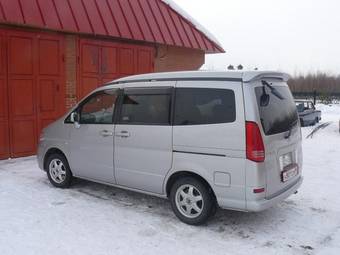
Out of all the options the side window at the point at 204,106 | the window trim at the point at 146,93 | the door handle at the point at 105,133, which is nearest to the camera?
the side window at the point at 204,106

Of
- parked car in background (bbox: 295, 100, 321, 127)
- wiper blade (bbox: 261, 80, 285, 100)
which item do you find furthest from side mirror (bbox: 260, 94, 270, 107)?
parked car in background (bbox: 295, 100, 321, 127)

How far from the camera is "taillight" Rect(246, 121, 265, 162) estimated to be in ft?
15.8

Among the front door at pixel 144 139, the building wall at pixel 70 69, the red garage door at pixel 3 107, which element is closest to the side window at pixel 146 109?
the front door at pixel 144 139

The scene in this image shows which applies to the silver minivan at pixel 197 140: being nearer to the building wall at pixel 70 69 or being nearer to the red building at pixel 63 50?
the red building at pixel 63 50

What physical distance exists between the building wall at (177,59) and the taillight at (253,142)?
817 centimetres

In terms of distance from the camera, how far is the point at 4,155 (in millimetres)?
9211

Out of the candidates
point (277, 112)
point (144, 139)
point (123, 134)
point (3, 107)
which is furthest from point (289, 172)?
point (3, 107)

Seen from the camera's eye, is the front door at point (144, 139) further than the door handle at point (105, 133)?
No

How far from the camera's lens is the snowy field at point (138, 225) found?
471 centimetres

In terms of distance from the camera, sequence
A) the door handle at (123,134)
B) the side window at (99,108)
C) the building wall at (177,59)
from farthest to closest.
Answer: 1. the building wall at (177,59)
2. the side window at (99,108)
3. the door handle at (123,134)

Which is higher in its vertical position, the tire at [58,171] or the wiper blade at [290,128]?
the wiper blade at [290,128]

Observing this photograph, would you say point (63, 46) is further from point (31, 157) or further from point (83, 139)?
point (83, 139)

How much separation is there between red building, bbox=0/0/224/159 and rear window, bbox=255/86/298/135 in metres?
5.60

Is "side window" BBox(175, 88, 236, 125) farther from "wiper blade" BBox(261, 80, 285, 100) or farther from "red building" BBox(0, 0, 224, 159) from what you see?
"red building" BBox(0, 0, 224, 159)
